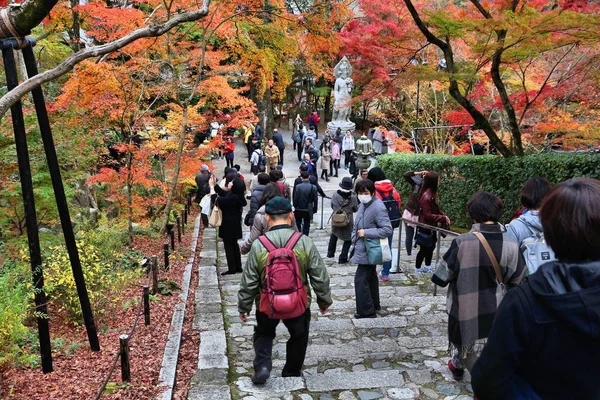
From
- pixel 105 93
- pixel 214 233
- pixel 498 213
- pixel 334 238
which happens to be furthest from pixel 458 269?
pixel 214 233

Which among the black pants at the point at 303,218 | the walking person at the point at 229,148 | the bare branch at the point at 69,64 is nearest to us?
the bare branch at the point at 69,64

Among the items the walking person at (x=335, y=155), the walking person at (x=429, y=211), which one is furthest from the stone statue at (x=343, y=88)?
the walking person at (x=429, y=211)

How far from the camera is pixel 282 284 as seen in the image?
3.97 m

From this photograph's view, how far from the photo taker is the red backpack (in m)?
3.97

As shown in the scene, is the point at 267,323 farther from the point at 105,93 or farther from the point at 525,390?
the point at 105,93

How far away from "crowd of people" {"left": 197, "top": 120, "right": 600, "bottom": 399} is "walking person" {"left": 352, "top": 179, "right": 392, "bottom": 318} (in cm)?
1

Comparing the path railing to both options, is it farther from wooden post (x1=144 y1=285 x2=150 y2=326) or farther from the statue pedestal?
the statue pedestal

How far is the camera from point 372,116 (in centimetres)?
3250

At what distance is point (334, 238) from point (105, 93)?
5.27 meters

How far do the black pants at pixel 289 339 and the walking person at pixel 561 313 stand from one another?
255cm

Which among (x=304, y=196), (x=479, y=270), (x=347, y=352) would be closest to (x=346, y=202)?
(x=304, y=196)

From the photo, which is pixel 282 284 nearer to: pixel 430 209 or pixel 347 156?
pixel 430 209

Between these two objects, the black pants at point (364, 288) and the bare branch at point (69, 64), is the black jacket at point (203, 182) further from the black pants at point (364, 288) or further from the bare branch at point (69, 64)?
the bare branch at point (69, 64)

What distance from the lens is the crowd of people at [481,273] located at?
166 cm
